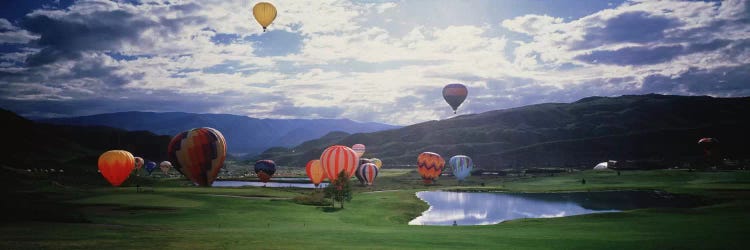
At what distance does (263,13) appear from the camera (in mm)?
69000

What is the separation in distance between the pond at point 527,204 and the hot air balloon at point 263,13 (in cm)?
3355

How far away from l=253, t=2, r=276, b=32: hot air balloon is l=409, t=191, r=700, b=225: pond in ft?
110

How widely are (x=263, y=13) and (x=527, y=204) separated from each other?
2103 inches

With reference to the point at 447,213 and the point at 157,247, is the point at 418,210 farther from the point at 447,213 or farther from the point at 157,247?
the point at 157,247

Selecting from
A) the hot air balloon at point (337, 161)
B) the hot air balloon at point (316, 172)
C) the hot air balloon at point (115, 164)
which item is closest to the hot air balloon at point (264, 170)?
the hot air balloon at point (316, 172)

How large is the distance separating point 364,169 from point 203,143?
54.4 metres

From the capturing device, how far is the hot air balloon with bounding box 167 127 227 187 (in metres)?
62.7

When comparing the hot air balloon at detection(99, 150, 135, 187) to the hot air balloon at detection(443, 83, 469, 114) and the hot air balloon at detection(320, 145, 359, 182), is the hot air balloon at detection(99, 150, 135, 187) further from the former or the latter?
the hot air balloon at detection(443, 83, 469, 114)

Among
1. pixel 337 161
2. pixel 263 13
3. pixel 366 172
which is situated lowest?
pixel 366 172

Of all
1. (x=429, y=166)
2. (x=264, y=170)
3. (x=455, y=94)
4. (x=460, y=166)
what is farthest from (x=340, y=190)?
(x=460, y=166)

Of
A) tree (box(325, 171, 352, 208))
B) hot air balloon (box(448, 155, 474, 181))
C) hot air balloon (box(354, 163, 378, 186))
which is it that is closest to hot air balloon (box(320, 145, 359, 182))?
tree (box(325, 171, 352, 208))

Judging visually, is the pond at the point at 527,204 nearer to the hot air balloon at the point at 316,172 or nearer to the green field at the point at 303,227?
the green field at the point at 303,227

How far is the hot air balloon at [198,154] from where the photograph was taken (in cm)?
6272

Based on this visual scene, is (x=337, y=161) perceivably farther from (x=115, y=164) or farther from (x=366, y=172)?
(x=115, y=164)
